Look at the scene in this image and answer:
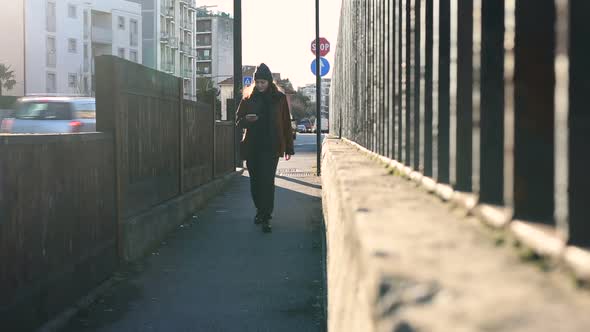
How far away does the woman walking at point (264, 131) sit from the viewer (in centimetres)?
959

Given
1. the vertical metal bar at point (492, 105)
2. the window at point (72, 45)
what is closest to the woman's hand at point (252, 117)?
the vertical metal bar at point (492, 105)

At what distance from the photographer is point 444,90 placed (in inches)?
98.3

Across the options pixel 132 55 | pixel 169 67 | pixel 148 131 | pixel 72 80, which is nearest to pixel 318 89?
pixel 148 131

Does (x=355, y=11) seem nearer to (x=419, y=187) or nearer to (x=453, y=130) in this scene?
(x=419, y=187)

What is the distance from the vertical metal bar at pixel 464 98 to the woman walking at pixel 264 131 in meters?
7.37

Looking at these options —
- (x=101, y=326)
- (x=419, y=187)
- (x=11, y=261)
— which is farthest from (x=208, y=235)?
(x=419, y=187)

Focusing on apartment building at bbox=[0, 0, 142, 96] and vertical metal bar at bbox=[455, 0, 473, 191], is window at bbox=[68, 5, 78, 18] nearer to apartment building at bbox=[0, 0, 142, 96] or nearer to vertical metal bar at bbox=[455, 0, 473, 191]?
apartment building at bbox=[0, 0, 142, 96]

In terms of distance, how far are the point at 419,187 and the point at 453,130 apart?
546mm

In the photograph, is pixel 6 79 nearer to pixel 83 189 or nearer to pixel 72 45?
pixel 72 45

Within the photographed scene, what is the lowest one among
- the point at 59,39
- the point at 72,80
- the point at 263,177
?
the point at 263,177

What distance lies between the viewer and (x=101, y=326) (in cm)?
522

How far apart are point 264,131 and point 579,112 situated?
27.9 feet

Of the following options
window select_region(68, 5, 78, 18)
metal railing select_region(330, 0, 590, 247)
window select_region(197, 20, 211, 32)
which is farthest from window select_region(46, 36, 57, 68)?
metal railing select_region(330, 0, 590, 247)

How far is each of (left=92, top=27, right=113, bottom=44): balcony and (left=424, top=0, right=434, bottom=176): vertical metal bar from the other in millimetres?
83669
